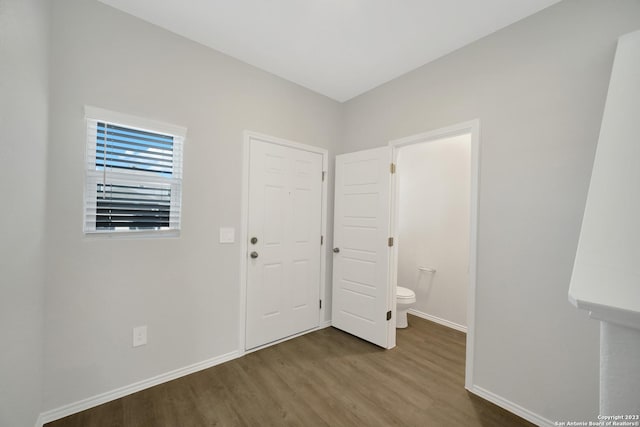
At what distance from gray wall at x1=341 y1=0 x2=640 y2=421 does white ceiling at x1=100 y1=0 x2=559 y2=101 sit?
0.76 feet

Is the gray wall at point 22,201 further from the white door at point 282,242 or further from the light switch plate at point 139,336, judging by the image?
the white door at point 282,242

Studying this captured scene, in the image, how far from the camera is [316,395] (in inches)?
72.9

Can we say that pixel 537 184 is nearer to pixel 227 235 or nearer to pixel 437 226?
pixel 437 226

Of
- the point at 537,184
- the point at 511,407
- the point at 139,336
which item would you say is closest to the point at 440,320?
the point at 511,407

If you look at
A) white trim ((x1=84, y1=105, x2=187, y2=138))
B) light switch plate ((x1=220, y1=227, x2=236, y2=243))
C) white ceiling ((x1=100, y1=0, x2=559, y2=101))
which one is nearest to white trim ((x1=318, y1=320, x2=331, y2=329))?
light switch plate ((x1=220, y1=227, x2=236, y2=243))

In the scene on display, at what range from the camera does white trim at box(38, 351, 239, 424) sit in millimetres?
1566

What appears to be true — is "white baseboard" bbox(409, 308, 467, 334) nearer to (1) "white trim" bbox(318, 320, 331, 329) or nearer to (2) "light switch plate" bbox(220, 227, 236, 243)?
(1) "white trim" bbox(318, 320, 331, 329)

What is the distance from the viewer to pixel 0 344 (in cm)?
101

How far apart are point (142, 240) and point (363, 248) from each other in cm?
198

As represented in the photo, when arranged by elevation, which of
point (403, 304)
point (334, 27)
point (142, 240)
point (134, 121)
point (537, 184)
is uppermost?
point (334, 27)

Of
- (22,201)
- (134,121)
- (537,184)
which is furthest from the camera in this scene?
(134,121)

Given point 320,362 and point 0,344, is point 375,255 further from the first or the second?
point 0,344

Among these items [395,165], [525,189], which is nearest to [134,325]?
[395,165]

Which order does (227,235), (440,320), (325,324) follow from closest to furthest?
(227,235)
(325,324)
(440,320)
